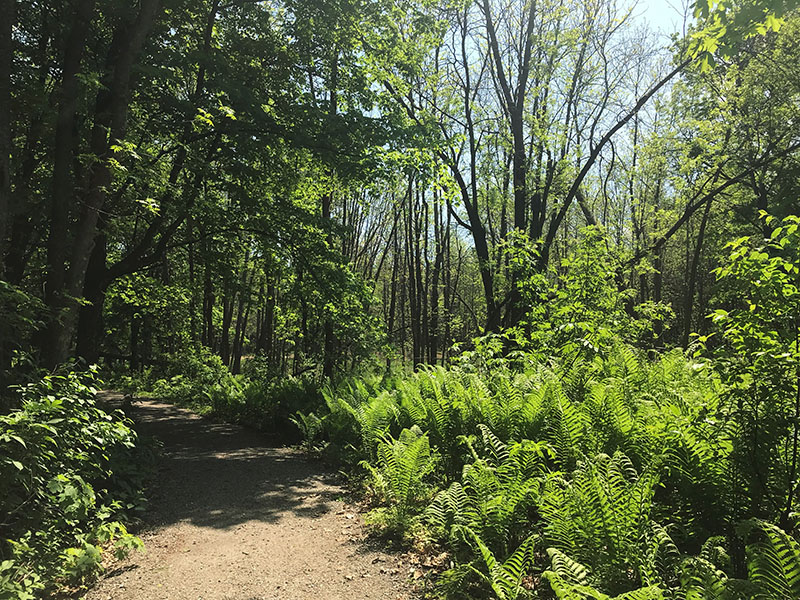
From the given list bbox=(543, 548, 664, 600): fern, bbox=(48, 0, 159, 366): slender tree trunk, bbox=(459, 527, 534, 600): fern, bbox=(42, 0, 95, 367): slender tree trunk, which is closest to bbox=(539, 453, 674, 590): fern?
bbox=(543, 548, 664, 600): fern

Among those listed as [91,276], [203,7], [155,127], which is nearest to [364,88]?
[203,7]

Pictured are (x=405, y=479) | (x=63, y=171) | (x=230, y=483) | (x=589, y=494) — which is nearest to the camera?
(x=589, y=494)

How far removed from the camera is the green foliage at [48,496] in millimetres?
3027

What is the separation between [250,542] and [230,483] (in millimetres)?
2054

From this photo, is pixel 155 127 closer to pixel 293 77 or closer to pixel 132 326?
pixel 293 77

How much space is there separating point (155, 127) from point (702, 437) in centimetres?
1014

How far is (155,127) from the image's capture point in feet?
29.8

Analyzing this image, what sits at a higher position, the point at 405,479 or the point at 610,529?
the point at 610,529

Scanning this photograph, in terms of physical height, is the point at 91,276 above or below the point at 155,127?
below

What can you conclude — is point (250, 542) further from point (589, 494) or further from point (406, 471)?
point (589, 494)

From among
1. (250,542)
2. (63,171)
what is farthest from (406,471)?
(63,171)

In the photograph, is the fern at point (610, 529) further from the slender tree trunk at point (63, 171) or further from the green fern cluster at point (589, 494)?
the slender tree trunk at point (63, 171)

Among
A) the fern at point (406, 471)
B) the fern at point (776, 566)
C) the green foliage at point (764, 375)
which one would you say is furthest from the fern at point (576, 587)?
the fern at point (406, 471)

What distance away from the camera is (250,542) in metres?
4.39
